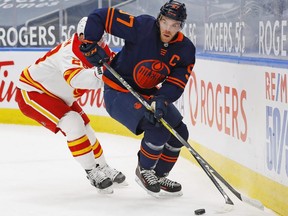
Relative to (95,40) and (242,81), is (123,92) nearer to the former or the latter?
(95,40)

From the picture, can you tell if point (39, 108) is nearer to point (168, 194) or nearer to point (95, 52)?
point (95, 52)

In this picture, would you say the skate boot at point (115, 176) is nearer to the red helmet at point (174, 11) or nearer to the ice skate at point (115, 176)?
the ice skate at point (115, 176)

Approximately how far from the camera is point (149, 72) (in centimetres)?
423

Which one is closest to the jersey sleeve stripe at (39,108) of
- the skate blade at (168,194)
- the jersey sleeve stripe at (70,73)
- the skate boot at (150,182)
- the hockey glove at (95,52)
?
the jersey sleeve stripe at (70,73)

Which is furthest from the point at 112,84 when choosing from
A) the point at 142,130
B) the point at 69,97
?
the point at 69,97

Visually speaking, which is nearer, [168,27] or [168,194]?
[168,27]

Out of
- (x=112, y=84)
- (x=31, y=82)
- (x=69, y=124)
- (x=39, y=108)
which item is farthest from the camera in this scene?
(x=31, y=82)

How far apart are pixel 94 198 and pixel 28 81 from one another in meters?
0.84

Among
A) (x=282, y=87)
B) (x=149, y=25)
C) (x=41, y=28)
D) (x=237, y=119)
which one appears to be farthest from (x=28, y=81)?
(x=41, y=28)

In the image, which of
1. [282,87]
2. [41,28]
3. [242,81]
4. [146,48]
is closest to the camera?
[282,87]

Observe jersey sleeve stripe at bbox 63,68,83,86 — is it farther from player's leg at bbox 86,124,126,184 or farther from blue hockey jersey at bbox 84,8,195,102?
player's leg at bbox 86,124,126,184

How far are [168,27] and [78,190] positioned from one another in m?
1.14

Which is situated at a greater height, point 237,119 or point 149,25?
point 149,25

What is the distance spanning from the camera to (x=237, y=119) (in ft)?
15.5
